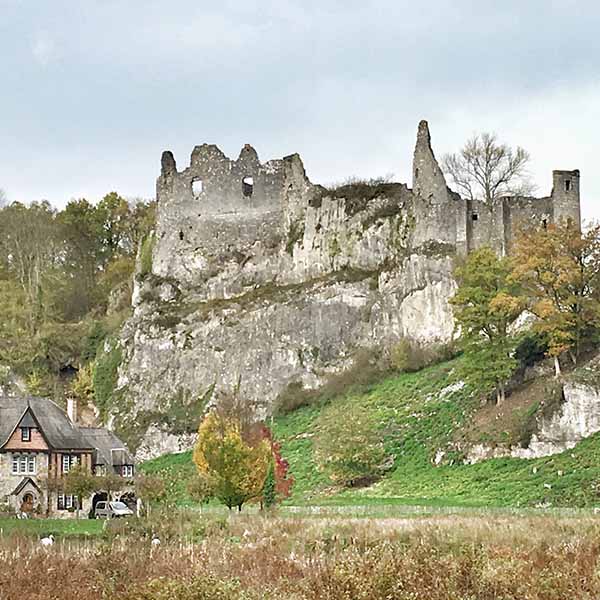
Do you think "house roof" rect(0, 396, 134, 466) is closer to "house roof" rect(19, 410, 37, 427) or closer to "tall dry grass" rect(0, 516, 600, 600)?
"house roof" rect(19, 410, 37, 427)

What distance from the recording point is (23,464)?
5550cm

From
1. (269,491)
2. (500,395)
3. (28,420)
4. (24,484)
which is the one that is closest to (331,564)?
(269,491)

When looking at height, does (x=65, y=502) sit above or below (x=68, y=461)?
below

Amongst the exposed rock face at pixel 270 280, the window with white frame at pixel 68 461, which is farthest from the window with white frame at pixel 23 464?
the exposed rock face at pixel 270 280

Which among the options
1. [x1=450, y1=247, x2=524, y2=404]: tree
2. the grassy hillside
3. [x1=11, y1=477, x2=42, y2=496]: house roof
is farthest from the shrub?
[x1=450, y1=247, x2=524, y2=404]: tree

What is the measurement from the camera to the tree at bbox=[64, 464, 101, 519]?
172 ft

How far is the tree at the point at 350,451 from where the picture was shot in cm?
5306

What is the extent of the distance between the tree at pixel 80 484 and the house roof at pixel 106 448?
5.57 meters

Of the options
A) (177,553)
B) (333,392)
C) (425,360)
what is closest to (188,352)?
(333,392)

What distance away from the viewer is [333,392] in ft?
214

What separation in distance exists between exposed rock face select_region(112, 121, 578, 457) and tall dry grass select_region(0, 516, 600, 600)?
35.6 m

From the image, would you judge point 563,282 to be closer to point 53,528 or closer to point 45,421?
point 45,421

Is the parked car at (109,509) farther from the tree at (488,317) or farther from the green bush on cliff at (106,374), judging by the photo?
the green bush on cliff at (106,374)

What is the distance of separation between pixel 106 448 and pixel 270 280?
56.7 feet
